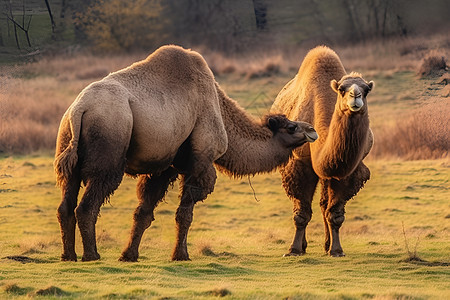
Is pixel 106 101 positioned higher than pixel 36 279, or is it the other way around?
pixel 106 101

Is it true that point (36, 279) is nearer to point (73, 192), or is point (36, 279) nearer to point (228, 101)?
point (73, 192)

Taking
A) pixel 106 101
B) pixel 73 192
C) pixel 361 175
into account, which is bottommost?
pixel 361 175

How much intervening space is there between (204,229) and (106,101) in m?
7.18

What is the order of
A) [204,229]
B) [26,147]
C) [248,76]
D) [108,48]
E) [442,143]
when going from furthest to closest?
[248,76] < [108,48] < [26,147] < [442,143] < [204,229]

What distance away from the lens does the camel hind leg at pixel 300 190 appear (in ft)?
43.3

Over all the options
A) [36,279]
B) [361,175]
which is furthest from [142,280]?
[361,175]

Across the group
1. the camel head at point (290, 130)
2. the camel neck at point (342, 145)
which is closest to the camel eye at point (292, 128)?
the camel head at point (290, 130)

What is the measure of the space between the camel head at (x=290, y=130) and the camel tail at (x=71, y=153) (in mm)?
3409

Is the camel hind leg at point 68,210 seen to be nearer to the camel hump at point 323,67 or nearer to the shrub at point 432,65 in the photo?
the camel hump at point 323,67

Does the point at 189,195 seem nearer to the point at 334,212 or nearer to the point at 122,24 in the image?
the point at 334,212

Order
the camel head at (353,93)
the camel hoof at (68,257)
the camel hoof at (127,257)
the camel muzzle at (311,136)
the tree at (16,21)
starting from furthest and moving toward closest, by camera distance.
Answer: the tree at (16,21)
the camel muzzle at (311,136)
the camel hoof at (127,257)
the camel head at (353,93)
the camel hoof at (68,257)

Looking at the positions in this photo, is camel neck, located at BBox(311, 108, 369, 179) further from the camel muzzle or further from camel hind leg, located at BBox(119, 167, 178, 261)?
→ camel hind leg, located at BBox(119, 167, 178, 261)

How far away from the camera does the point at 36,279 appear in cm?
948

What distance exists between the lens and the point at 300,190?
43.4ft
